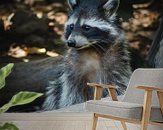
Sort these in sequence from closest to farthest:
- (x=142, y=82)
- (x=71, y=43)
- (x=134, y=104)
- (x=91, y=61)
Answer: (x=134, y=104) < (x=142, y=82) < (x=71, y=43) < (x=91, y=61)

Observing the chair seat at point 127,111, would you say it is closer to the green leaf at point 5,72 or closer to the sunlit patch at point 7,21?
the green leaf at point 5,72

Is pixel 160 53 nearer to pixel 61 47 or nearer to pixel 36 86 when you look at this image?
pixel 61 47

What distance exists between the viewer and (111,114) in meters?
2.91

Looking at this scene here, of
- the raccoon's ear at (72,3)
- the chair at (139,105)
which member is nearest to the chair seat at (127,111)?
the chair at (139,105)

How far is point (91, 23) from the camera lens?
172 inches

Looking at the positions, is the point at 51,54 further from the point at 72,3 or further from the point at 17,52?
the point at 72,3

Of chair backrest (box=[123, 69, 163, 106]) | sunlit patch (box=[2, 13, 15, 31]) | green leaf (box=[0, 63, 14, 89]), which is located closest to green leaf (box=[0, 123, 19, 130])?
green leaf (box=[0, 63, 14, 89])

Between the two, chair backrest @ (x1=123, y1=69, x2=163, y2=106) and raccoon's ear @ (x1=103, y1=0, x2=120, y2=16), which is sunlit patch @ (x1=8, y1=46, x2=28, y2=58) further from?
chair backrest @ (x1=123, y1=69, x2=163, y2=106)

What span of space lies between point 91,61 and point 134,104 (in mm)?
1532

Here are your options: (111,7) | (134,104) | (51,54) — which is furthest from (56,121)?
(134,104)

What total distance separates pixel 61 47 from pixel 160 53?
1.20m

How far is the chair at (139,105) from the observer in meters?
2.74

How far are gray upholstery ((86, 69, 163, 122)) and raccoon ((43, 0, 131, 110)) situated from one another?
0.91 metres

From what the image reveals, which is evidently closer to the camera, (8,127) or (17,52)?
(8,127)
